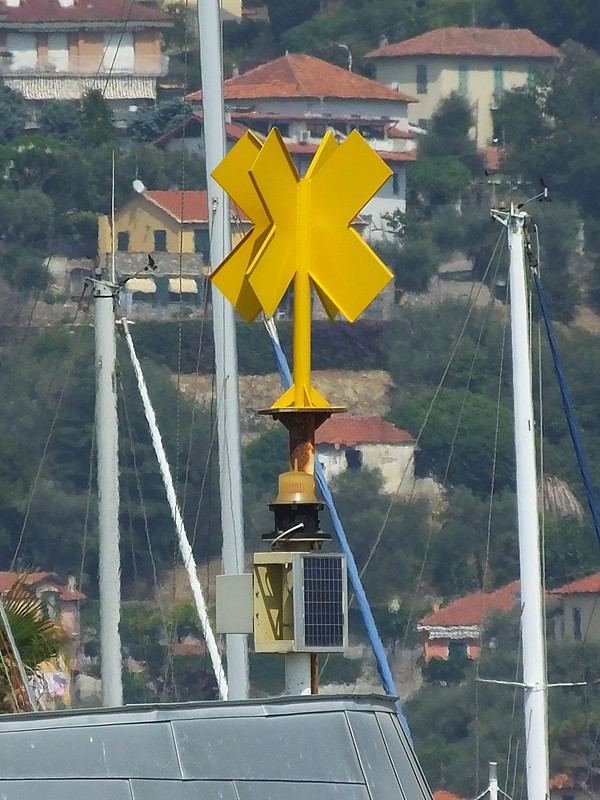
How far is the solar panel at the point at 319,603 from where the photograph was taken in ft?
24.5

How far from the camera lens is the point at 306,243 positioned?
26.3 feet

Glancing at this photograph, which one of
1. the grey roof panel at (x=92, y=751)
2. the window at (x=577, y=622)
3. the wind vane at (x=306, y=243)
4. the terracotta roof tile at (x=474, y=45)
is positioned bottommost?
the window at (x=577, y=622)

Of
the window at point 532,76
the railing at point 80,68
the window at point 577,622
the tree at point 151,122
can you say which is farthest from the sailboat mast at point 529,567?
the window at point 532,76

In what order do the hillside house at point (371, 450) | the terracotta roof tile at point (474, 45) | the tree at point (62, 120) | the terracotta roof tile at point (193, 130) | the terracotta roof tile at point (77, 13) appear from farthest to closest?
the terracotta roof tile at point (474, 45), the terracotta roof tile at point (77, 13), the tree at point (62, 120), the terracotta roof tile at point (193, 130), the hillside house at point (371, 450)

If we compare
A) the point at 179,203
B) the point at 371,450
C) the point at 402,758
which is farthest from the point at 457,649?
the point at 402,758

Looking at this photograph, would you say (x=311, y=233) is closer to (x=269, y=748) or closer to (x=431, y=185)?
(x=269, y=748)

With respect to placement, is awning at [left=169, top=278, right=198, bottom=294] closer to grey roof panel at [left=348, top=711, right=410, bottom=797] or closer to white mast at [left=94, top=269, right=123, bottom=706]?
white mast at [left=94, top=269, right=123, bottom=706]

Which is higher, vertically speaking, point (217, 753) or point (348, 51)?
point (348, 51)

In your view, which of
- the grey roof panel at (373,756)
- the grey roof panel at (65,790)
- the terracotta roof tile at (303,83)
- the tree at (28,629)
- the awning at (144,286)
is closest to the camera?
the grey roof panel at (65,790)

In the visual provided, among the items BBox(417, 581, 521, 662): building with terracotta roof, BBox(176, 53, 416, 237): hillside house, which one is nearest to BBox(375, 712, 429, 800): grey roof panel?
BBox(417, 581, 521, 662): building with terracotta roof

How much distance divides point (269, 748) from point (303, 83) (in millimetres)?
112424

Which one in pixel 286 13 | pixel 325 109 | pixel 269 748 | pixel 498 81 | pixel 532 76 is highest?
pixel 286 13

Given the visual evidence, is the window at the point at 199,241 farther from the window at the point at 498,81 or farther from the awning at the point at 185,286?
the window at the point at 498,81

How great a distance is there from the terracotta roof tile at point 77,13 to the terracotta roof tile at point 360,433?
1171 inches
